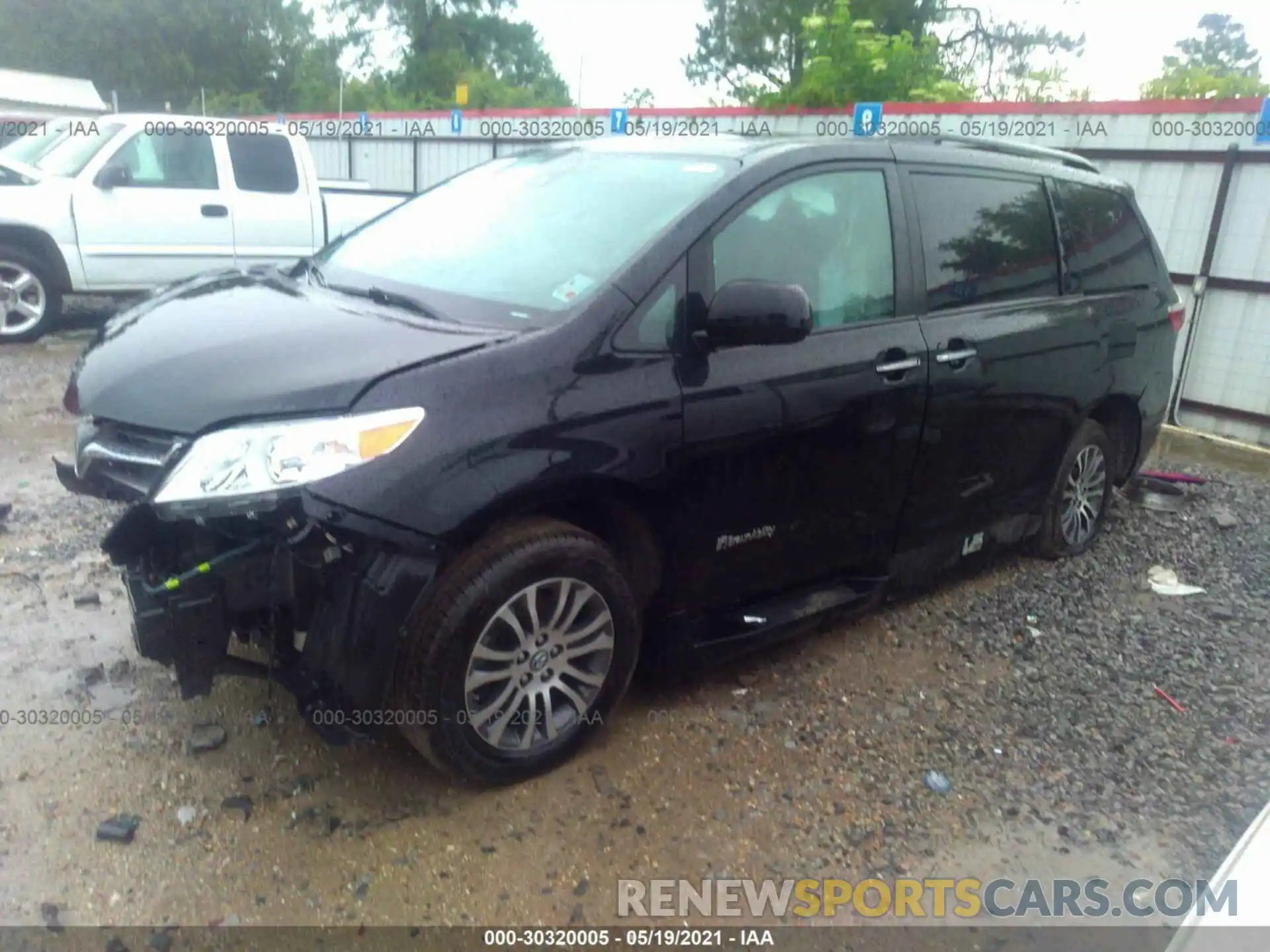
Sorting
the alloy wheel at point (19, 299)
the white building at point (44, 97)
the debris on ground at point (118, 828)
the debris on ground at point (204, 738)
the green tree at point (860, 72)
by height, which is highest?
the green tree at point (860, 72)

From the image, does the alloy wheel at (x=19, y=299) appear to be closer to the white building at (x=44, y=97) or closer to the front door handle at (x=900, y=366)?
the front door handle at (x=900, y=366)

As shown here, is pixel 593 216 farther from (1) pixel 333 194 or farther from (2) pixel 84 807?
(1) pixel 333 194

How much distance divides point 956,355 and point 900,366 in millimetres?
336

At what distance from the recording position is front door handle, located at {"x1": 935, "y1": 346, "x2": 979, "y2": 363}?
144 inches

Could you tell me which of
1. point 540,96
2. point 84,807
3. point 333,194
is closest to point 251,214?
point 333,194

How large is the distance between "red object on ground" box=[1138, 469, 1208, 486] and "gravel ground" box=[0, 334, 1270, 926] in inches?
84.9

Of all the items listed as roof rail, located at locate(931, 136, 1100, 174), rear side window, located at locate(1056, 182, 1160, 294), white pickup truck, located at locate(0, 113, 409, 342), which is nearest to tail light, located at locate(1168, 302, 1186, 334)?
rear side window, located at locate(1056, 182, 1160, 294)

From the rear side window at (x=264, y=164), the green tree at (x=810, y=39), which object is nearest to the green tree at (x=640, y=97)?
the green tree at (x=810, y=39)

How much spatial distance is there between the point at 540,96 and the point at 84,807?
46049 mm

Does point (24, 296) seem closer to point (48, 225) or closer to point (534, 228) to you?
point (48, 225)

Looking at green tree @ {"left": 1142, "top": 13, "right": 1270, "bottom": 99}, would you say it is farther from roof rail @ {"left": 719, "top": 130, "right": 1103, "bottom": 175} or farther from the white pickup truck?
the white pickup truck

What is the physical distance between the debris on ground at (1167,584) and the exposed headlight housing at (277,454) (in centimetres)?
386

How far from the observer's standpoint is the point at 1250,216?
7.18 metres

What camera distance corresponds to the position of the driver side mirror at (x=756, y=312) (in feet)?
9.40
